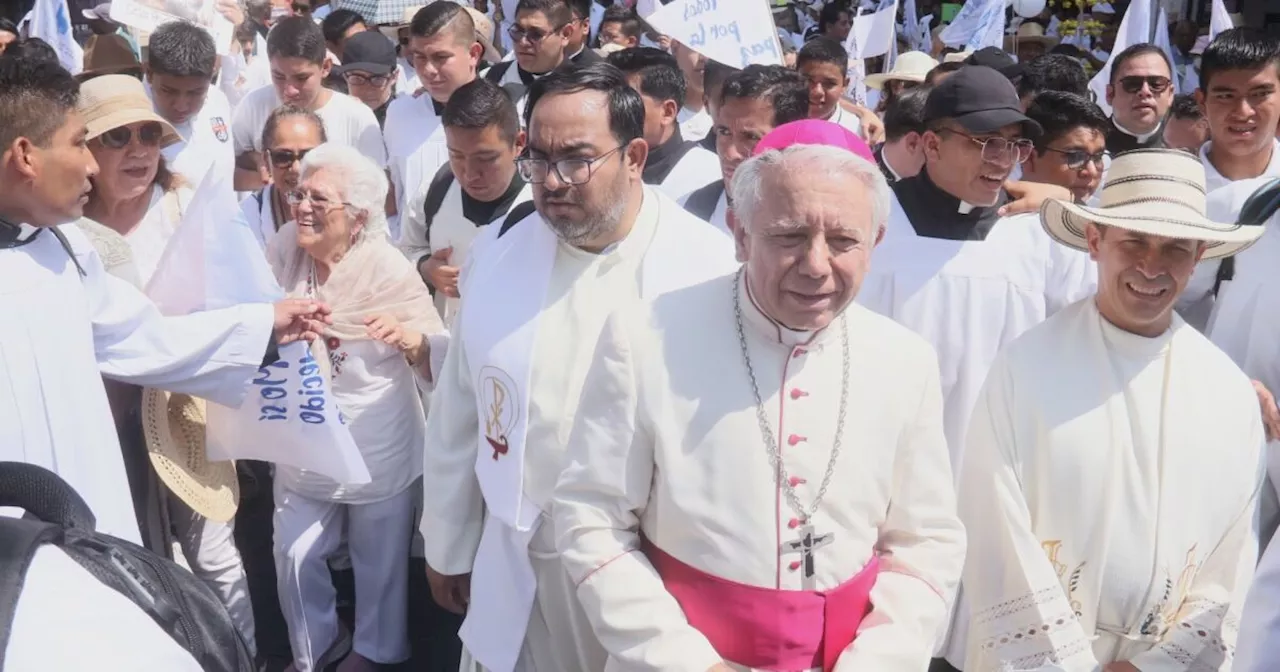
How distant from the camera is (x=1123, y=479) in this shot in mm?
2705

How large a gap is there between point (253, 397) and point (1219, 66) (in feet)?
12.0

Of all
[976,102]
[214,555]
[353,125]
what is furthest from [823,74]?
[214,555]

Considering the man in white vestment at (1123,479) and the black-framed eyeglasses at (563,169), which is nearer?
the man in white vestment at (1123,479)

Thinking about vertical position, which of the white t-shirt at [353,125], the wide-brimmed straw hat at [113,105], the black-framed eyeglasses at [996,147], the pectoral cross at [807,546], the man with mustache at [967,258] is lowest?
the pectoral cross at [807,546]

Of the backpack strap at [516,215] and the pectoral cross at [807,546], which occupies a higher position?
the backpack strap at [516,215]

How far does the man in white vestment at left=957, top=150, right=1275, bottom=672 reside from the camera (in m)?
2.68

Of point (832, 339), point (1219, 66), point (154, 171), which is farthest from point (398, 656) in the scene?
point (1219, 66)

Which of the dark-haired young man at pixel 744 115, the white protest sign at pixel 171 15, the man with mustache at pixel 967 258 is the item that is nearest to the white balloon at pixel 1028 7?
the white protest sign at pixel 171 15

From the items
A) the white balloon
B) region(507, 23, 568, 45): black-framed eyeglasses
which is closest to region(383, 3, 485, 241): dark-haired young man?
region(507, 23, 568, 45): black-framed eyeglasses

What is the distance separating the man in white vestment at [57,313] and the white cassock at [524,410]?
851mm

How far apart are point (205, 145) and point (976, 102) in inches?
152

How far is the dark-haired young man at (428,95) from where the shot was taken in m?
5.88

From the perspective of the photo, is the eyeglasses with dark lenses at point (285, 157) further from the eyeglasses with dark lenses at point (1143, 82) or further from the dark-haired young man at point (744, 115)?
the eyeglasses with dark lenses at point (1143, 82)

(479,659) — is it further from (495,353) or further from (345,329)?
(345,329)
